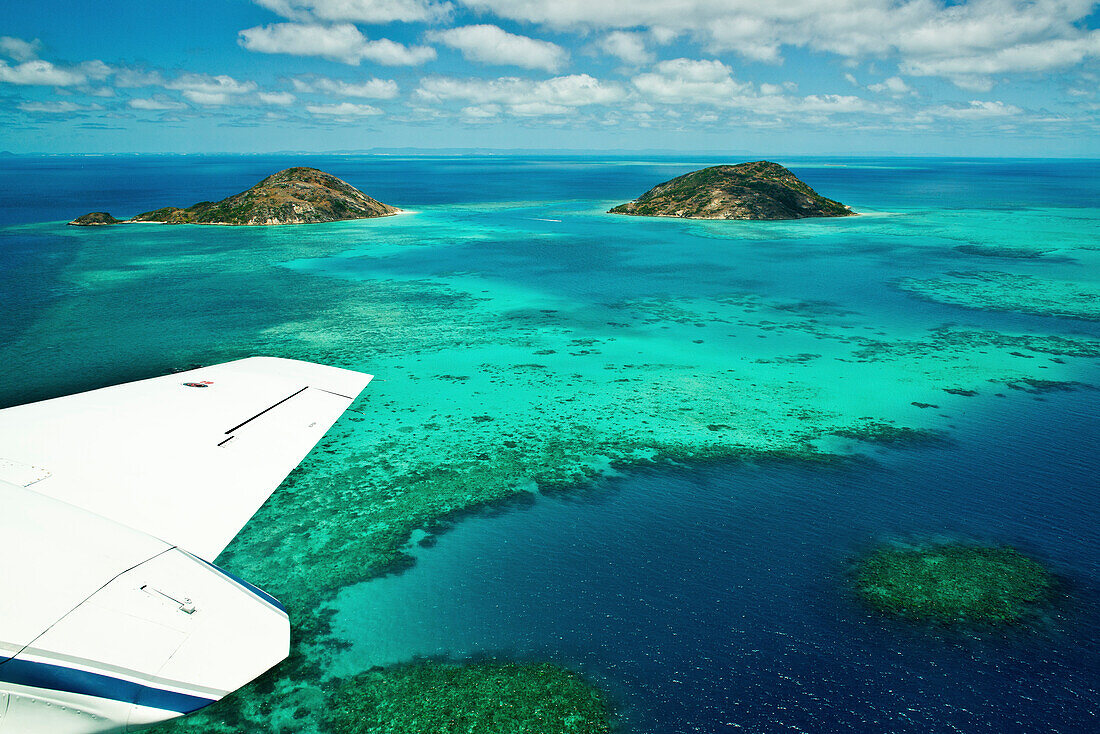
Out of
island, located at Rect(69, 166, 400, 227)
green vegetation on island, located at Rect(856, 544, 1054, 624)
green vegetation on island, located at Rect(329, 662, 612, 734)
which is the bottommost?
green vegetation on island, located at Rect(329, 662, 612, 734)

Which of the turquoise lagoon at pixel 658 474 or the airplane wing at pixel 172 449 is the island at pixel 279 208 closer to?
the turquoise lagoon at pixel 658 474

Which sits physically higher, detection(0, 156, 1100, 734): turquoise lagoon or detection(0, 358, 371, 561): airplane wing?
detection(0, 358, 371, 561): airplane wing

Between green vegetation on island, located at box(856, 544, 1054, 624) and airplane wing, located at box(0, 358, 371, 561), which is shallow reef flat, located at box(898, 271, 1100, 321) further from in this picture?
airplane wing, located at box(0, 358, 371, 561)

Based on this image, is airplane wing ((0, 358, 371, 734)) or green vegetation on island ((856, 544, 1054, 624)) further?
green vegetation on island ((856, 544, 1054, 624))

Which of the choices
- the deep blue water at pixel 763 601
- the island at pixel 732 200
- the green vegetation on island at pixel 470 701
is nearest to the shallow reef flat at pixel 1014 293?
the deep blue water at pixel 763 601

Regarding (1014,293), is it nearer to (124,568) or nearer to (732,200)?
(732,200)

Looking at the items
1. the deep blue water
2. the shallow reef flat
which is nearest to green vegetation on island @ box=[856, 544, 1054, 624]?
the deep blue water

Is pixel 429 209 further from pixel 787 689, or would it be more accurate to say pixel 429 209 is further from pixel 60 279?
pixel 787 689
